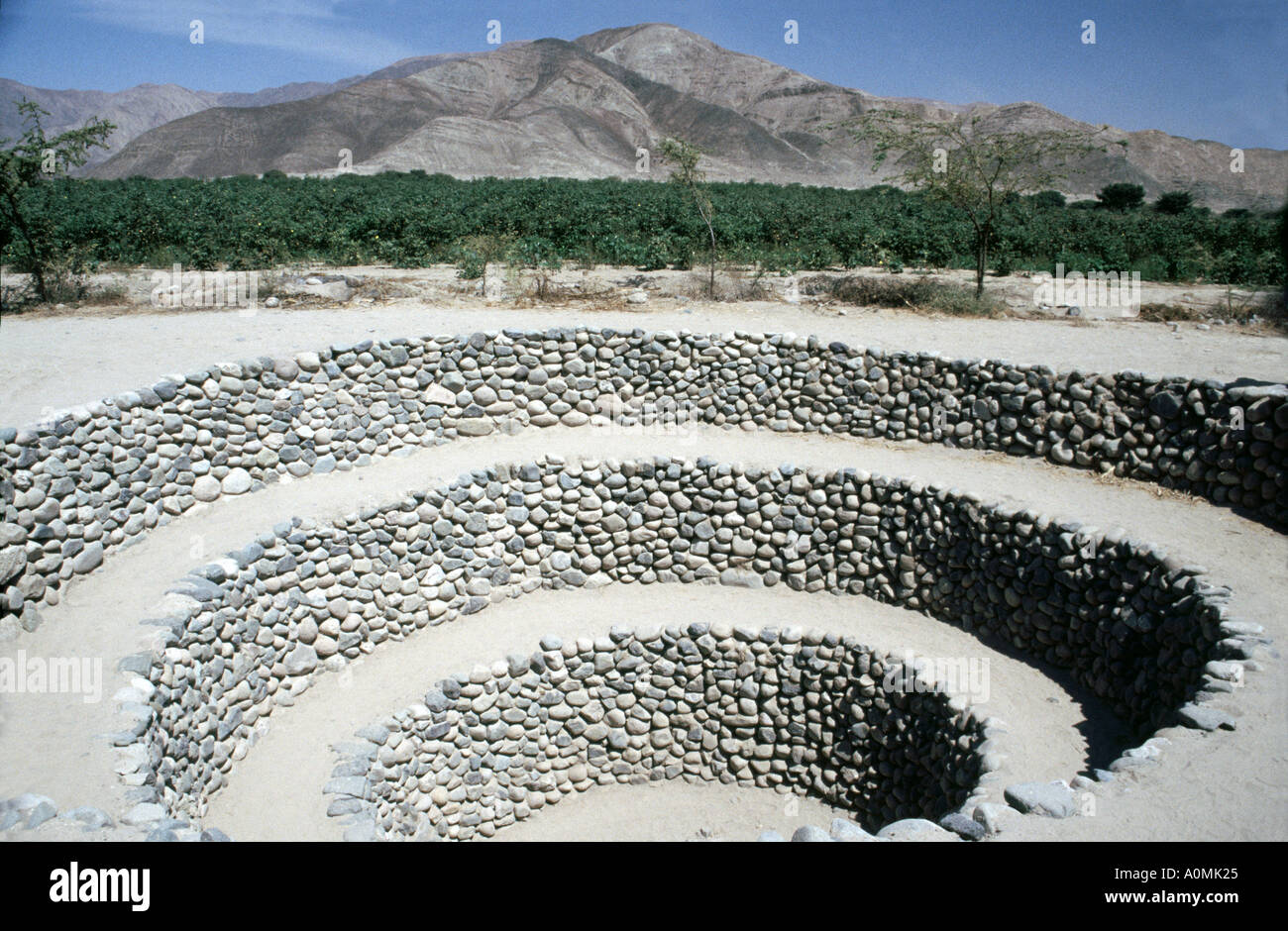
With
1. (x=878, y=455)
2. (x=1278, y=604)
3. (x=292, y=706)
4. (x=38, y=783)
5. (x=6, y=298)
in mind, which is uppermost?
(x=6, y=298)

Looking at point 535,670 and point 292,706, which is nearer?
point 292,706

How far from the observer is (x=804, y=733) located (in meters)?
9.23

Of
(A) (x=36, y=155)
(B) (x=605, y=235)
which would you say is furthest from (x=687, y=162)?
(A) (x=36, y=155)

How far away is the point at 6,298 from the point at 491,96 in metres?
80.1

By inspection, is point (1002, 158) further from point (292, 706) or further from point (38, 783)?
point (38, 783)

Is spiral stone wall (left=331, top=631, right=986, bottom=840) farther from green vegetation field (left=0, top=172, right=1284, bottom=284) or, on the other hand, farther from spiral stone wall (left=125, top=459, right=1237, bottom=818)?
green vegetation field (left=0, top=172, right=1284, bottom=284)

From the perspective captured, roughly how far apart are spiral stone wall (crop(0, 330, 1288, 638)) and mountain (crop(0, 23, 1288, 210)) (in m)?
57.4

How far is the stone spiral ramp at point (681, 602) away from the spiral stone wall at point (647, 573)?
10.8 inches

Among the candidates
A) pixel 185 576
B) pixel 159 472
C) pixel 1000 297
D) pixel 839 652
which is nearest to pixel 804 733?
pixel 839 652

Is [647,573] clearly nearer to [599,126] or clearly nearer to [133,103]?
[599,126]

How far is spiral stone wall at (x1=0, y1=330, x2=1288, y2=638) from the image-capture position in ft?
25.4

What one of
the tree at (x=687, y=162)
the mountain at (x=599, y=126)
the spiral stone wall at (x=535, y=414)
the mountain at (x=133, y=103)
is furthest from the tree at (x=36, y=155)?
the mountain at (x=133, y=103)

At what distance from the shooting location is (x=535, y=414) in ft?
37.1

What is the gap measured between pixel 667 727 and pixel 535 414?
432 cm
